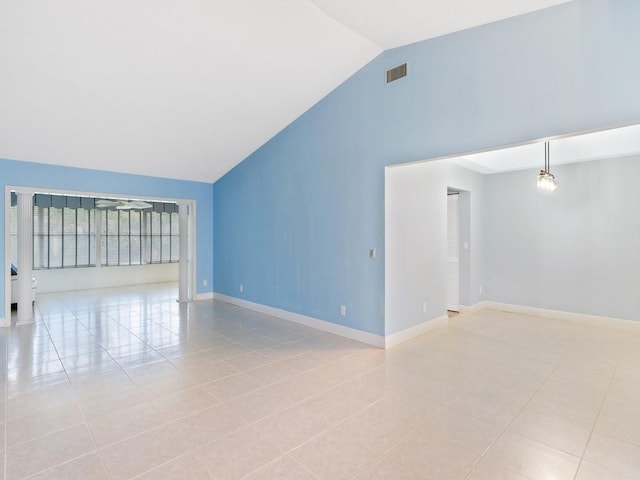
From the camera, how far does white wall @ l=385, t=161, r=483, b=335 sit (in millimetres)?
4277

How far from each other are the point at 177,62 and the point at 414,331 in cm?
445

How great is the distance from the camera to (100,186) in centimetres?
602

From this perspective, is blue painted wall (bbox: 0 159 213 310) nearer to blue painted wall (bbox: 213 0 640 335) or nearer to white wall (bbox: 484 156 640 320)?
blue painted wall (bbox: 213 0 640 335)

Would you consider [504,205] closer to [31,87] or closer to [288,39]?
[288,39]

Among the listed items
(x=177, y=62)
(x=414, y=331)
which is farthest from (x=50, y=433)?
(x=414, y=331)

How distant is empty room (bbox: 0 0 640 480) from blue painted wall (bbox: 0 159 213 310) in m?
0.04

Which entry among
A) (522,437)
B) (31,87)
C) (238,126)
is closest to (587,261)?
(522,437)

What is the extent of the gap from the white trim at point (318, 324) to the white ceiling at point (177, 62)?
304 cm

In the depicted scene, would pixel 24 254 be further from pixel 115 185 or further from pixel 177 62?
pixel 177 62

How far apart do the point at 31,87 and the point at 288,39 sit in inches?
116

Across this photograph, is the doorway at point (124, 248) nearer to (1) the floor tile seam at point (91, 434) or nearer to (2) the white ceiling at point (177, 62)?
(2) the white ceiling at point (177, 62)

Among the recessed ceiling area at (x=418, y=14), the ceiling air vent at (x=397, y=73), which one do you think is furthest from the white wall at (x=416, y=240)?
the recessed ceiling area at (x=418, y=14)

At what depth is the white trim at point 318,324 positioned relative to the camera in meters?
4.29

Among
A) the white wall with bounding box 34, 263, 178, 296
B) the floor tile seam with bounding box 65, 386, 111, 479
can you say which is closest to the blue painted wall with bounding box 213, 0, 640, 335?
the floor tile seam with bounding box 65, 386, 111, 479
